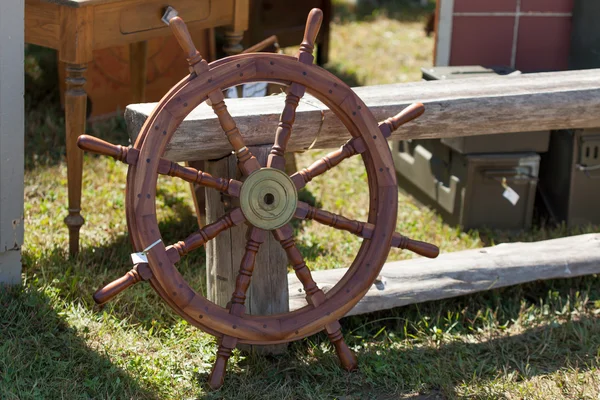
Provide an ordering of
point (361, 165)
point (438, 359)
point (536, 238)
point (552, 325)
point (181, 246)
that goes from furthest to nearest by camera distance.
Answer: point (361, 165), point (536, 238), point (552, 325), point (438, 359), point (181, 246)

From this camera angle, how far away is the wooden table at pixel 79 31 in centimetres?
314

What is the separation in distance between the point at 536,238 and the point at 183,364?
186 centimetres

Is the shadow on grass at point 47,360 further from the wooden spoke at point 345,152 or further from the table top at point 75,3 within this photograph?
the table top at point 75,3

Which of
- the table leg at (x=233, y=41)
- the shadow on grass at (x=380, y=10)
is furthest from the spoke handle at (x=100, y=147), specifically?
the shadow on grass at (x=380, y=10)

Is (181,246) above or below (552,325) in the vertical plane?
above

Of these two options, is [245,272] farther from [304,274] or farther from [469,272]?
[469,272]

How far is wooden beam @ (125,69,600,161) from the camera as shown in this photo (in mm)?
2809

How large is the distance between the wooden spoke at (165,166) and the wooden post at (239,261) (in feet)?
0.61

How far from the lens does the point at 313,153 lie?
4.95 meters

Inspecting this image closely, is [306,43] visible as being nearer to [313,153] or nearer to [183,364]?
[183,364]

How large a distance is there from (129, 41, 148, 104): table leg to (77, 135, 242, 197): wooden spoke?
68.7 inches

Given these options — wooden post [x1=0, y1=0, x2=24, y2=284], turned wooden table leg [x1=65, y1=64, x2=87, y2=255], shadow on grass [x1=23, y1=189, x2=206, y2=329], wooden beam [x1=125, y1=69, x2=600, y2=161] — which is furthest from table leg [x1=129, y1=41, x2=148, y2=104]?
wooden beam [x1=125, y1=69, x2=600, y2=161]

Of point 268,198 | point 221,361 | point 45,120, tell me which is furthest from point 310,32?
point 45,120

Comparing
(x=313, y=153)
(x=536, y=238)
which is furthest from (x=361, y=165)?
(x=536, y=238)
